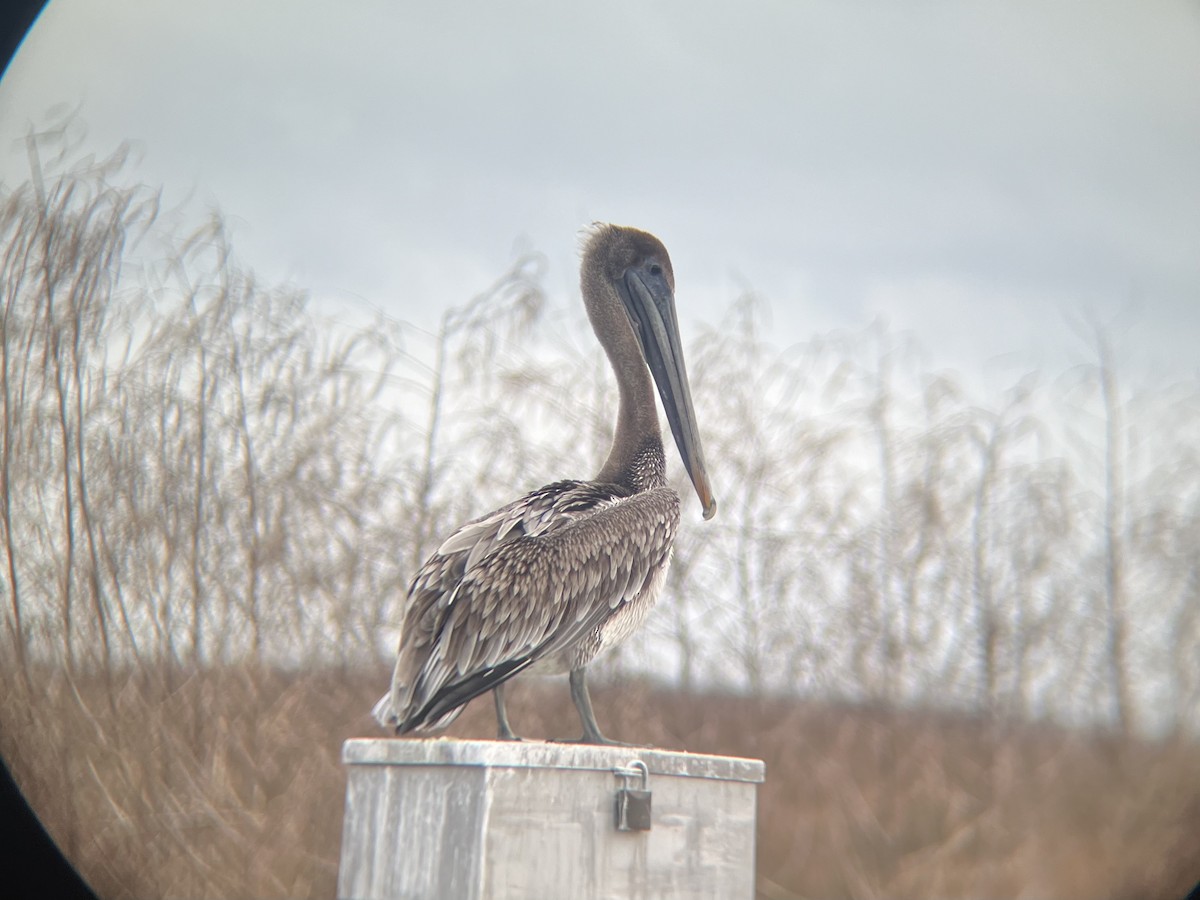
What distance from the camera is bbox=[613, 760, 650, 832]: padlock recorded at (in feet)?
10.4

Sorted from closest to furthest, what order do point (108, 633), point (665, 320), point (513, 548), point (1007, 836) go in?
point (513, 548)
point (665, 320)
point (108, 633)
point (1007, 836)

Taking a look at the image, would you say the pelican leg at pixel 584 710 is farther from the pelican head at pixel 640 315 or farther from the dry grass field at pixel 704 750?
the dry grass field at pixel 704 750

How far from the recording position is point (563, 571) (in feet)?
13.3

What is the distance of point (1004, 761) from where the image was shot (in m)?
6.07

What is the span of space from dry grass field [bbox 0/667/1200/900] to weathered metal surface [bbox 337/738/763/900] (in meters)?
2.46

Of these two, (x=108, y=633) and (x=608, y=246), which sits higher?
(x=608, y=246)

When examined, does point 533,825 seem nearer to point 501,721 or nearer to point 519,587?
point 501,721

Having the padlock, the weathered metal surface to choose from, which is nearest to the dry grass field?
the weathered metal surface

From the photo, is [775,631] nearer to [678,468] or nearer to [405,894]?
[678,468]

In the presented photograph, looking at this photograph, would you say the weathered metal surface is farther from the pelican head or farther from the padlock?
the pelican head

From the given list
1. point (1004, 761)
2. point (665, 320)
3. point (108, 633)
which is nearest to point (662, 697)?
point (1004, 761)

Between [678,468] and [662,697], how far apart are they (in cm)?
134

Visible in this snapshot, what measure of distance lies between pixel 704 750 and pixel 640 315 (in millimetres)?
2743

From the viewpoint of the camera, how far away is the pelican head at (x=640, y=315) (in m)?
4.77
